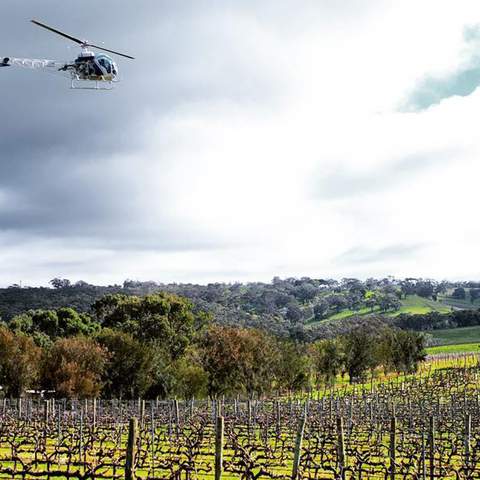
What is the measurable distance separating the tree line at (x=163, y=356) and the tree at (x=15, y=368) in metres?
0.08

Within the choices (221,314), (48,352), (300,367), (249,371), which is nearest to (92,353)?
(48,352)

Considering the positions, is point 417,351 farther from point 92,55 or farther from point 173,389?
point 92,55

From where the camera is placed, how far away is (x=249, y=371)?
61.4 m

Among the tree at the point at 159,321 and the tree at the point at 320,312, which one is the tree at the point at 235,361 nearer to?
the tree at the point at 159,321

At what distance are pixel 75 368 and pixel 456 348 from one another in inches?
2886

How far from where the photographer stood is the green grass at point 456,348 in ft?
333

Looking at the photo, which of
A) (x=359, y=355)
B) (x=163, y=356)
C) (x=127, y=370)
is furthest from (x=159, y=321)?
(x=359, y=355)

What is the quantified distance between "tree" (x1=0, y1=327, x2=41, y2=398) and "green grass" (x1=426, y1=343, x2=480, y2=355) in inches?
2669

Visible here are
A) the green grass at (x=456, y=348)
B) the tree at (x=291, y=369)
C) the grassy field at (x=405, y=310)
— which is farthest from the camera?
the grassy field at (x=405, y=310)

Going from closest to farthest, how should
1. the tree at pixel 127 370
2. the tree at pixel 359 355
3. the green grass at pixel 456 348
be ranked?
the tree at pixel 127 370
the tree at pixel 359 355
the green grass at pixel 456 348

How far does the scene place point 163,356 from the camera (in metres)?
58.5

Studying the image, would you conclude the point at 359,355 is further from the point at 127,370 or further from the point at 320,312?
the point at 320,312

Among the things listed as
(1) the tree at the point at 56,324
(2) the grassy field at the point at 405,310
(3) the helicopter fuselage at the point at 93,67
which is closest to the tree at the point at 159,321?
(1) the tree at the point at 56,324

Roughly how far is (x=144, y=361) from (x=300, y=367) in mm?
20601
